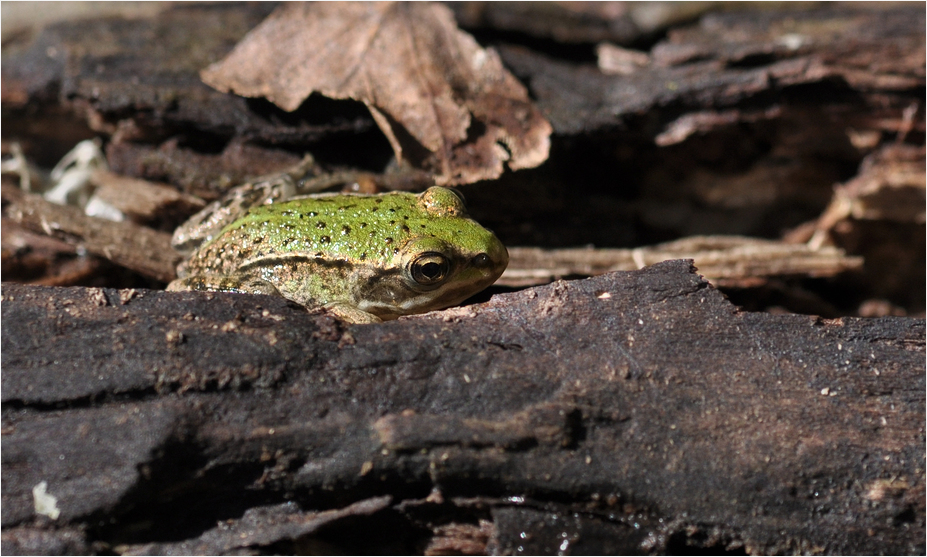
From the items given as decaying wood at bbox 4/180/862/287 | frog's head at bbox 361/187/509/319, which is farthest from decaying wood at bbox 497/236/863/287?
frog's head at bbox 361/187/509/319

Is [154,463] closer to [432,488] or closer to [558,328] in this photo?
[432,488]

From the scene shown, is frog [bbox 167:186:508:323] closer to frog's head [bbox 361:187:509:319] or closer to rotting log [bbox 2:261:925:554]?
frog's head [bbox 361:187:509:319]

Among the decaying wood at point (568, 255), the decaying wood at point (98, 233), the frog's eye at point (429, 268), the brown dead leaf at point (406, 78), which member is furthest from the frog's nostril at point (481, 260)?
the decaying wood at point (98, 233)

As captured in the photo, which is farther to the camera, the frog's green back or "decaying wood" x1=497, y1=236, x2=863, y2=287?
"decaying wood" x1=497, y1=236, x2=863, y2=287

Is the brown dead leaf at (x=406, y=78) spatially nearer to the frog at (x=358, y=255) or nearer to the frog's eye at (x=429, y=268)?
the frog at (x=358, y=255)

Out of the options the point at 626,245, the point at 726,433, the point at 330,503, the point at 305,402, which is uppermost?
the point at 305,402

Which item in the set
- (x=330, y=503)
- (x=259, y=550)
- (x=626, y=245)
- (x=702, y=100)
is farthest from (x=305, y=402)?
(x=702, y=100)

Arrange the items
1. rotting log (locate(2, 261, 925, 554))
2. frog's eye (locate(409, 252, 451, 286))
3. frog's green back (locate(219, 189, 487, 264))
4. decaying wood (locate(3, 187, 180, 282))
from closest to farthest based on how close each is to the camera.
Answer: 1. rotting log (locate(2, 261, 925, 554))
2. frog's eye (locate(409, 252, 451, 286))
3. frog's green back (locate(219, 189, 487, 264))
4. decaying wood (locate(3, 187, 180, 282))
